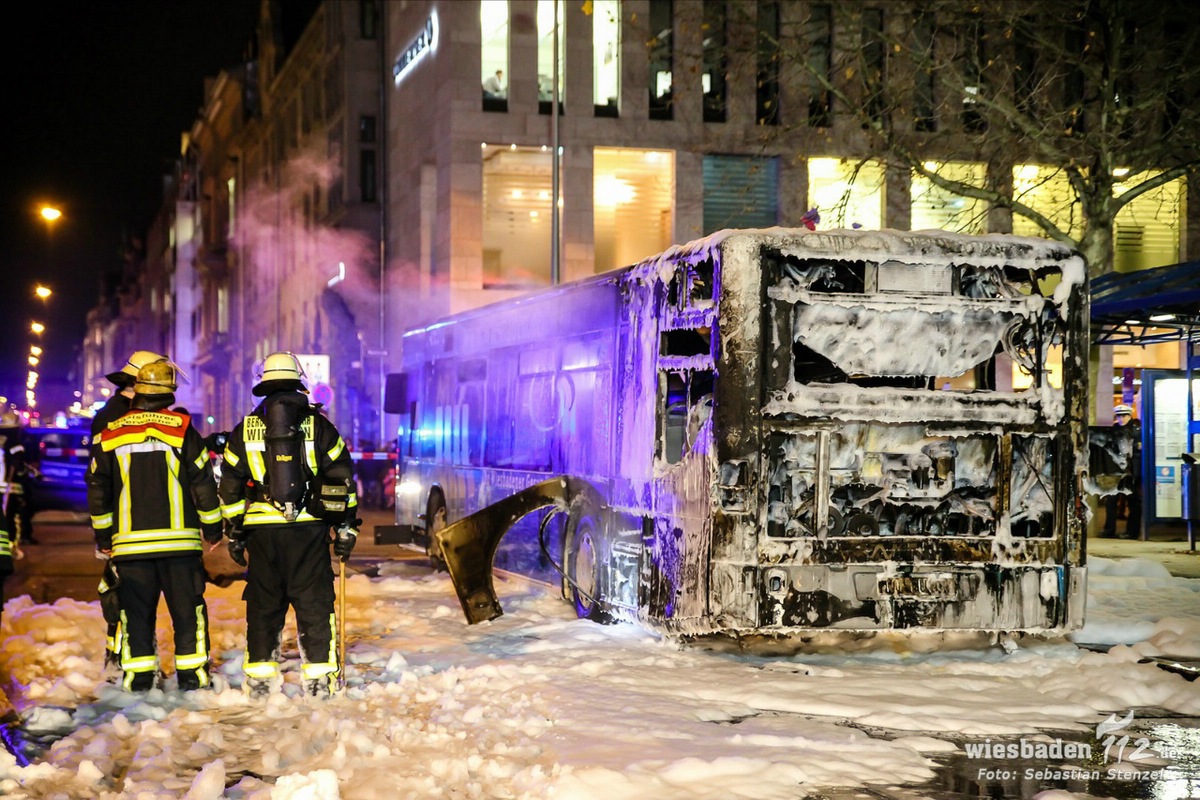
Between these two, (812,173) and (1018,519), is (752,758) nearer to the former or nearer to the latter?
(1018,519)

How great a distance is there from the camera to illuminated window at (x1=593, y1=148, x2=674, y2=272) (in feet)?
113

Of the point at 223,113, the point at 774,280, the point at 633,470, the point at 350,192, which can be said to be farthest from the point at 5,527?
the point at 223,113

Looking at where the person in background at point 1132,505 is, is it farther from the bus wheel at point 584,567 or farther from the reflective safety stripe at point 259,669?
the reflective safety stripe at point 259,669

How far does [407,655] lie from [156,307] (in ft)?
425

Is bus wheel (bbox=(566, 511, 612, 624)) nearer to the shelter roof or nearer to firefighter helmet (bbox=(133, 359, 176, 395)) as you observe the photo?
firefighter helmet (bbox=(133, 359, 176, 395))

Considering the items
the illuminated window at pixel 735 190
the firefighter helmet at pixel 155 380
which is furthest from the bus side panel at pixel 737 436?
the illuminated window at pixel 735 190

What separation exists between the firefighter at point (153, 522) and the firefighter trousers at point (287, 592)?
1.20ft

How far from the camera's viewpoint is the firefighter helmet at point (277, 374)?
8.36 meters

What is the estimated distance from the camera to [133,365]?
10.0 meters

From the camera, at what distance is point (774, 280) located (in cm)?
909

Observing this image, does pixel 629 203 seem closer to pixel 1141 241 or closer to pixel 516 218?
pixel 516 218

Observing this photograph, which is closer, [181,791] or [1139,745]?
[181,791]

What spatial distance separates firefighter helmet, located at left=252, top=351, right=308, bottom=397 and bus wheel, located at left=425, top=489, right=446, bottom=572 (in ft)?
24.7

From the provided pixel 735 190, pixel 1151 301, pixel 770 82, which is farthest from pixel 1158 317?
pixel 735 190
